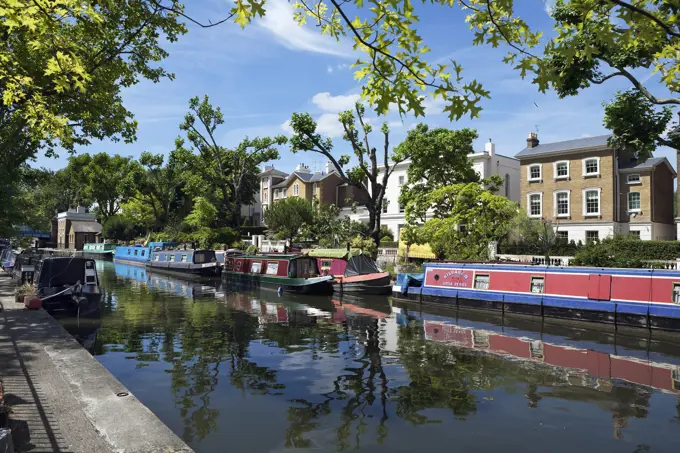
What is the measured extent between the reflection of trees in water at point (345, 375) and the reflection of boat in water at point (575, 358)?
56 centimetres

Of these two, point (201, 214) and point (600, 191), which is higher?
point (600, 191)

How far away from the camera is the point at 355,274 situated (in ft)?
89.7

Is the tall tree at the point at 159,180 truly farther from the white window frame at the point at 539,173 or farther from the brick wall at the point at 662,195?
the brick wall at the point at 662,195

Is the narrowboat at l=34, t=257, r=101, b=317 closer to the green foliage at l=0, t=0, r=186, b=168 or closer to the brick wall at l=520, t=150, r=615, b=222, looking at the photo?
the green foliage at l=0, t=0, r=186, b=168

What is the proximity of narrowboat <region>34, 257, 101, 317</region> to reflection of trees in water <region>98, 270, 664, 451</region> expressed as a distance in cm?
115

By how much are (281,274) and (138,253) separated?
29.7 m

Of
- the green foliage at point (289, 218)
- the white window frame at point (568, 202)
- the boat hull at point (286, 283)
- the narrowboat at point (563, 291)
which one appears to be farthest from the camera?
the green foliage at point (289, 218)

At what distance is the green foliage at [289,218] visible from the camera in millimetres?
49500

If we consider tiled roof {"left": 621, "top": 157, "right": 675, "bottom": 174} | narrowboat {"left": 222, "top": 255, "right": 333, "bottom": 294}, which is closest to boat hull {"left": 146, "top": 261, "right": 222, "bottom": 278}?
narrowboat {"left": 222, "top": 255, "right": 333, "bottom": 294}

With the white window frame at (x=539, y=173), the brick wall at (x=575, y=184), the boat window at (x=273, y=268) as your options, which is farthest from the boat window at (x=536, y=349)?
the white window frame at (x=539, y=173)

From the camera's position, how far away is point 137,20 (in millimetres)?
13703

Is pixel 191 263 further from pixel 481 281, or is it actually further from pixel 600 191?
pixel 600 191

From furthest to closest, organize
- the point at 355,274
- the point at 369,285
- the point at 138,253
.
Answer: the point at 138,253, the point at 355,274, the point at 369,285

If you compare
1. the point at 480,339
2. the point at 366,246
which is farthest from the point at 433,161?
the point at 480,339
